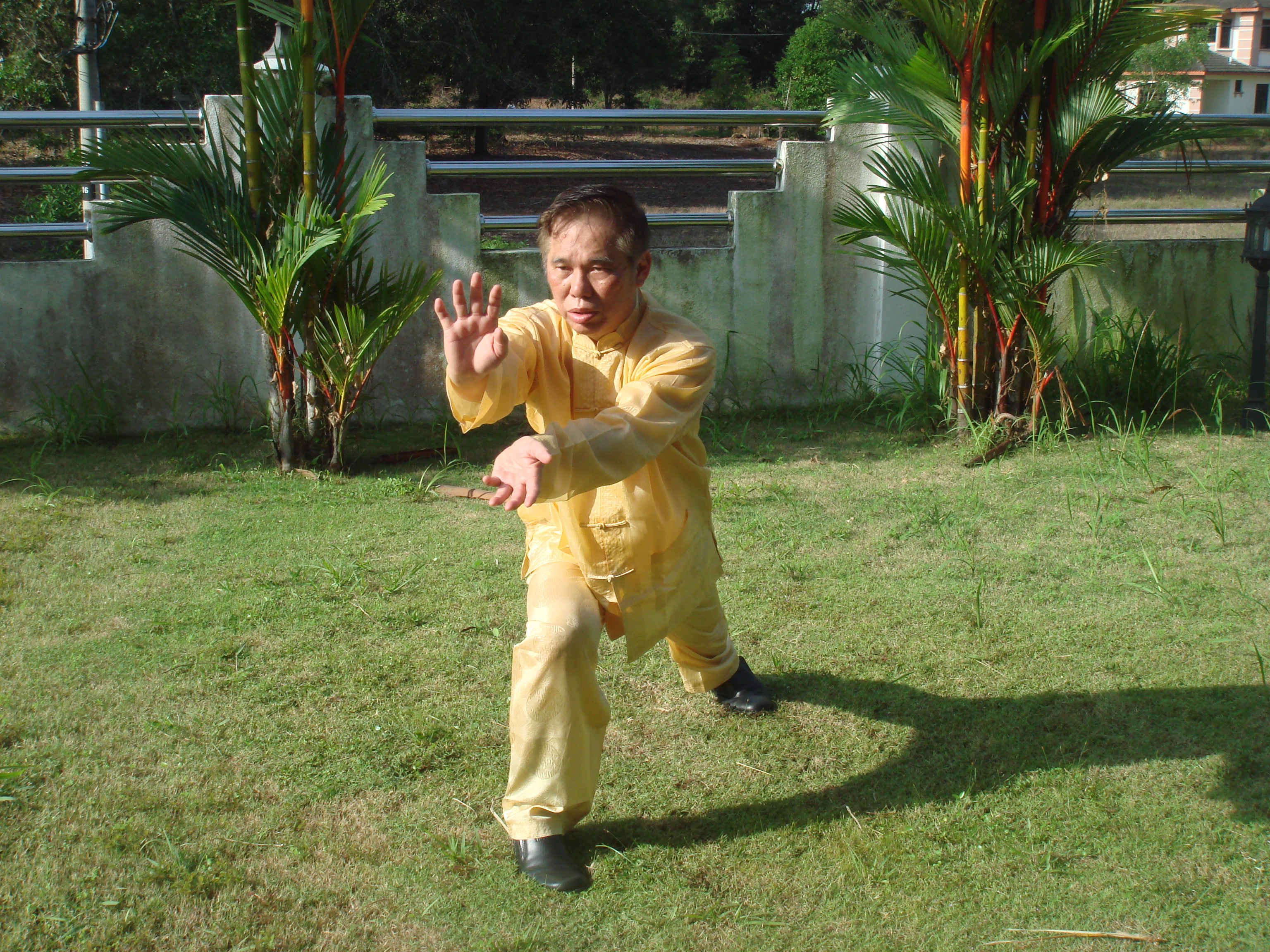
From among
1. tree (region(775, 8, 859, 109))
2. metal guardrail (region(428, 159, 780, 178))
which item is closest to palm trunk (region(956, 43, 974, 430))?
metal guardrail (region(428, 159, 780, 178))

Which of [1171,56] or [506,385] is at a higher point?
[1171,56]

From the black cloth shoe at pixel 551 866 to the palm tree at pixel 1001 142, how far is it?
3.72 metres

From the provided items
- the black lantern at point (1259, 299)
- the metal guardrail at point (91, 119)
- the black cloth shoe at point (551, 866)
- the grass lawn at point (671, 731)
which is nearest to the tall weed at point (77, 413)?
the grass lawn at point (671, 731)

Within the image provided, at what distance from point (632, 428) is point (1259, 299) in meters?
4.96

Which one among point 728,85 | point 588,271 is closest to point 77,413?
point 588,271

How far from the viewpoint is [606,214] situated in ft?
8.00

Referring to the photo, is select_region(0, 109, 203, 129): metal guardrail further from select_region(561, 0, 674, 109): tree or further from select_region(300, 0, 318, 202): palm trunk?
select_region(561, 0, 674, 109): tree

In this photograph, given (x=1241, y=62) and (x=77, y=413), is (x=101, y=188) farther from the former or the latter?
(x=1241, y=62)

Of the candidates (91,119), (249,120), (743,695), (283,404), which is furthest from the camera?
(91,119)

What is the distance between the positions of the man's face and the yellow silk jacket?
0.40 feet

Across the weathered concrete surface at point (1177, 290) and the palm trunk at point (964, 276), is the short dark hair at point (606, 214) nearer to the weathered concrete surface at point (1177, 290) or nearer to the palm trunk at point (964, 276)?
the palm trunk at point (964, 276)

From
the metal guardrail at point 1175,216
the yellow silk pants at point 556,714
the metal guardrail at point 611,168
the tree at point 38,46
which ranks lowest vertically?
the yellow silk pants at point 556,714

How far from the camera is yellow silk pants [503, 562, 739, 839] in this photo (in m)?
2.28

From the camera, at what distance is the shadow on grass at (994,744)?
2.61 metres
